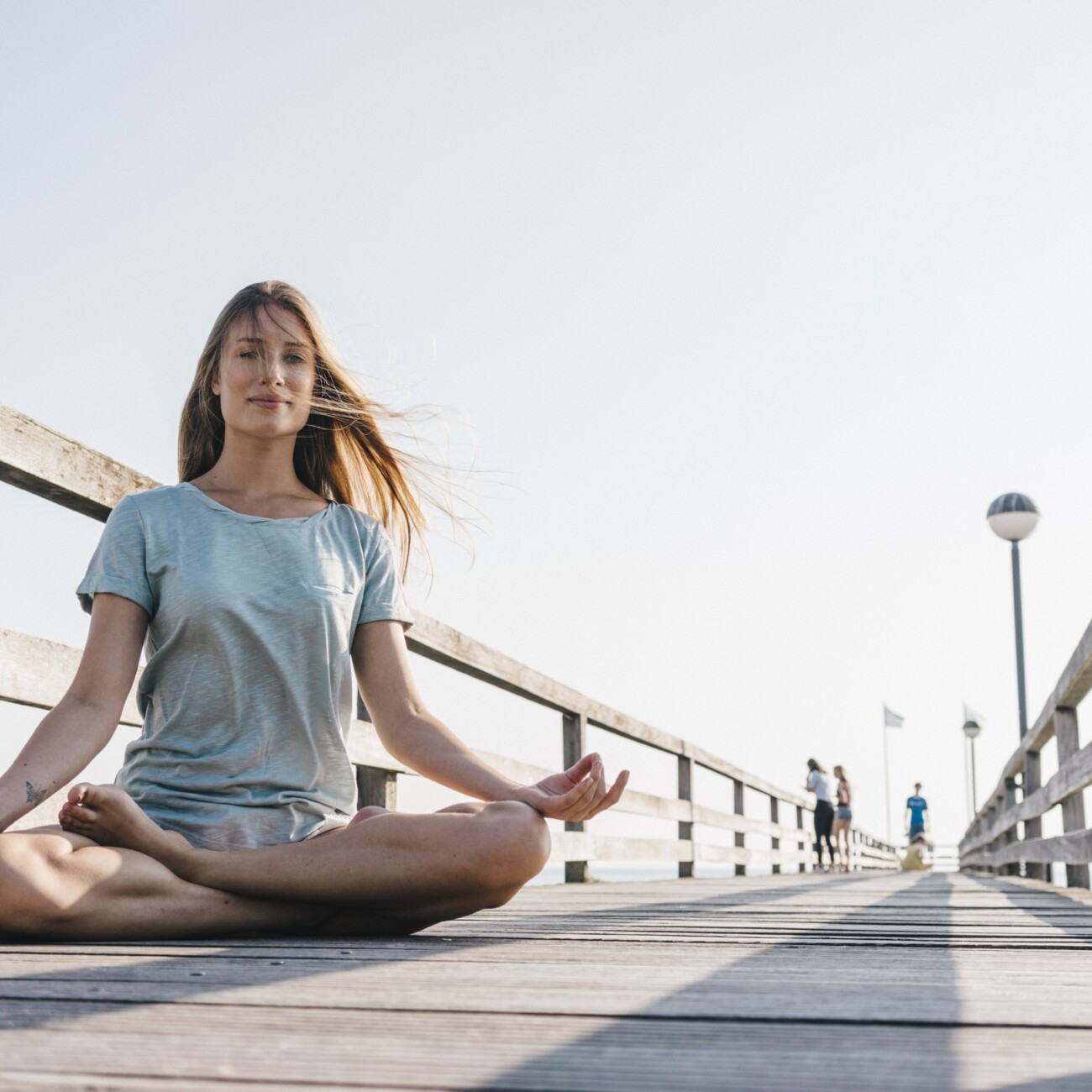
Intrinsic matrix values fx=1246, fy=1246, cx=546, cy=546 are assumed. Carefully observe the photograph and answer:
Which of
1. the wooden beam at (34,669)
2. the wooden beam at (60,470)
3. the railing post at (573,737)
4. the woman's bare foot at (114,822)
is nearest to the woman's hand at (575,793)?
the woman's bare foot at (114,822)

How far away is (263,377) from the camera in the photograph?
2613mm

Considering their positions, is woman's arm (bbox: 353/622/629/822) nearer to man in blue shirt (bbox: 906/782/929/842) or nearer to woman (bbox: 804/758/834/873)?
woman (bbox: 804/758/834/873)

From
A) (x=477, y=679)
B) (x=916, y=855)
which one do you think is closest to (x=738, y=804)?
(x=477, y=679)

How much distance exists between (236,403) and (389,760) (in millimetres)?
1592

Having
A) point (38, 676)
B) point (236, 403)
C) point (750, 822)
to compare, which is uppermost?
point (236, 403)

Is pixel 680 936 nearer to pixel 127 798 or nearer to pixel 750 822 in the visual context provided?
pixel 127 798

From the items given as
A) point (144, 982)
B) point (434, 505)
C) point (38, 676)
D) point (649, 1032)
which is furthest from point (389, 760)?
point (649, 1032)

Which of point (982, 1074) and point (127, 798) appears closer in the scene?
point (982, 1074)

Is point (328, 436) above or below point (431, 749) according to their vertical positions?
above

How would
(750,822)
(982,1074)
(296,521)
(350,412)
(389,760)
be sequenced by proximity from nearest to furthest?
(982,1074) → (296,521) → (350,412) → (389,760) → (750,822)

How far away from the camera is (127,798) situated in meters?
1.94

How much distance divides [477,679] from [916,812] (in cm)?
1853

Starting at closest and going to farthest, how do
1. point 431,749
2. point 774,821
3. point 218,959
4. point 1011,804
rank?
point 218,959 → point 431,749 → point 1011,804 → point 774,821

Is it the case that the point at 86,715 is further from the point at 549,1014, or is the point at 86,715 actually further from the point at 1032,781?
the point at 1032,781
